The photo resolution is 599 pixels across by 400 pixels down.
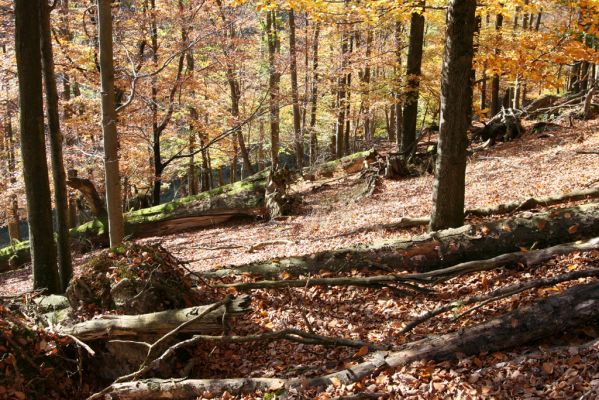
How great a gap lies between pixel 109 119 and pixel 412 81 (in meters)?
9.18

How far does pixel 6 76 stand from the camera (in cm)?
1307

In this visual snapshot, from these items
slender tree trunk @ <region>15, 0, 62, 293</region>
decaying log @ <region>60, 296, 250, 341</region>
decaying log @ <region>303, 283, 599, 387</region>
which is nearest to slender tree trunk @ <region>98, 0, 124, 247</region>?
slender tree trunk @ <region>15, 0, 62, 293</region>

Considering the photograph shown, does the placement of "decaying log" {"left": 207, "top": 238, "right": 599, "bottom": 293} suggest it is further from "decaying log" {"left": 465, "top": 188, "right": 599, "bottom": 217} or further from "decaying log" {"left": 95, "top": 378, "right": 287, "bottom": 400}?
"decaying log" {"left": 465, "top": 188, "right": 599, "bottom": 217}

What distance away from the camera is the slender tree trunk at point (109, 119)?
7.93 meters

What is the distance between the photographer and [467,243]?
599 cm

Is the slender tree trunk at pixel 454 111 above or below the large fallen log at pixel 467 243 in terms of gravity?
above

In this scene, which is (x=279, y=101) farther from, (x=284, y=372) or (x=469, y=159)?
(x=284, y=372)

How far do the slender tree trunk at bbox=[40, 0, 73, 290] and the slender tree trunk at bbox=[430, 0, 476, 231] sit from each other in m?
6.34

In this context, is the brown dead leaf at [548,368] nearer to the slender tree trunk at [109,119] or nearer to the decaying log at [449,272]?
the decaying log at [449,272]

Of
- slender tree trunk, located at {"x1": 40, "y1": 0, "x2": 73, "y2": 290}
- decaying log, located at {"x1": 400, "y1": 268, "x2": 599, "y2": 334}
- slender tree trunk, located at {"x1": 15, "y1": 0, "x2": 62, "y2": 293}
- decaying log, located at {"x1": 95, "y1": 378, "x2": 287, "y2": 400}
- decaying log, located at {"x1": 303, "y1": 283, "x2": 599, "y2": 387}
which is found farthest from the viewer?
slender tree trunk, located at {"x1": 40, "y1": 0, "x2": 73, "y2": 290}

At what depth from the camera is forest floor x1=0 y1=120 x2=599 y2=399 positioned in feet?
12.2

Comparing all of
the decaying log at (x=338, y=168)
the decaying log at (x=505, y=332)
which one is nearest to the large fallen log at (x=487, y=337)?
the decaying log at (x=505, y=332)

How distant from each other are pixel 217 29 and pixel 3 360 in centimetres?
1242

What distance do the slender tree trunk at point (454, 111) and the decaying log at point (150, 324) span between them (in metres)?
3.12
